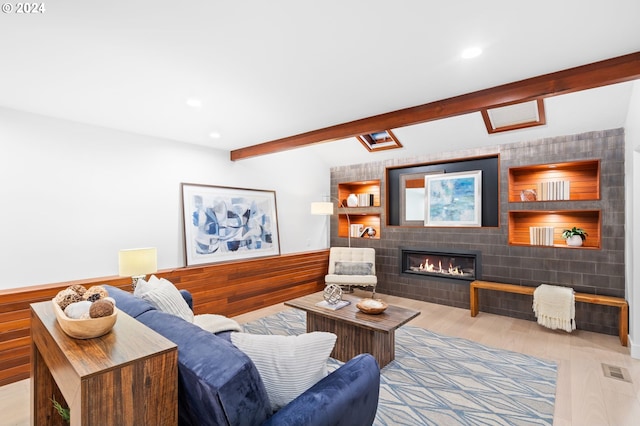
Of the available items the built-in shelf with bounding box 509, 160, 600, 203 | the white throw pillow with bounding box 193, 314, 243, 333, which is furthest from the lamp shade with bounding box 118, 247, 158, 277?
the built-in shelf with bounding box 509, 160, 600, 203

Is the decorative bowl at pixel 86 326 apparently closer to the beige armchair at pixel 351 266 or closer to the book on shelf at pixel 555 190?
the beige armchair at pixel 351 266

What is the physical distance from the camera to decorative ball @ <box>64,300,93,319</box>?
4.40 ft

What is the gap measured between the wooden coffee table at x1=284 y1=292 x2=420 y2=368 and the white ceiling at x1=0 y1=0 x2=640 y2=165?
198 cm

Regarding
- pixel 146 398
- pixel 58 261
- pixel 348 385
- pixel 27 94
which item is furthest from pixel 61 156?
pixel 348 385

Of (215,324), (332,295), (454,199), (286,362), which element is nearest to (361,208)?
(454,199)

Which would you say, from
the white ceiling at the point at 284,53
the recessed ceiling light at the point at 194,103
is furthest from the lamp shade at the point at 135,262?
the recessed ceiling light at the point at 194,103

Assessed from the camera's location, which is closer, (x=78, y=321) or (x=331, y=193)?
(x=78, y=321)

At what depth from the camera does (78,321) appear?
125cm

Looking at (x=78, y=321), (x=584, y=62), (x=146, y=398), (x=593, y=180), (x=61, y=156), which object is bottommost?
(x=146, y=398)

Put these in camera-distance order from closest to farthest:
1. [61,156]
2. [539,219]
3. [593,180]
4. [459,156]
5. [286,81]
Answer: [286,81] → [61,156] → [593,180] → [539,219] → [459,156]

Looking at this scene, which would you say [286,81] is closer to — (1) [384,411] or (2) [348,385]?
(2) [348,385]

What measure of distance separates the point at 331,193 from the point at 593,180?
4.02 meters

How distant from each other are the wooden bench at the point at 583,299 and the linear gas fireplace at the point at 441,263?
0.30 m

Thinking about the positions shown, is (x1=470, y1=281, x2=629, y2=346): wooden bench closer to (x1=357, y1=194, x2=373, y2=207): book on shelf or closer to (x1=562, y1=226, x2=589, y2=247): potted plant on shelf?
(x1=562, y1=226, x2=589, y2=247): potted plant on shelf
